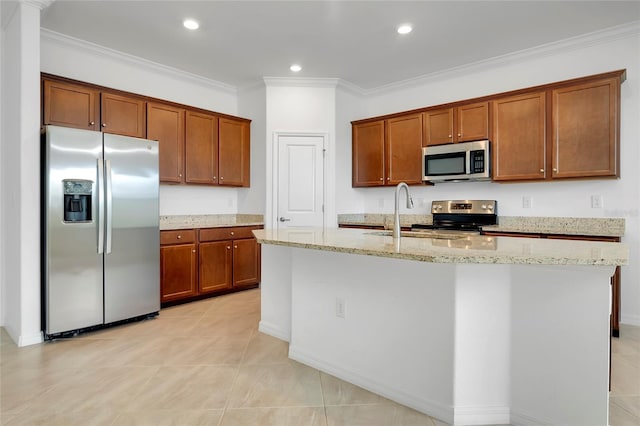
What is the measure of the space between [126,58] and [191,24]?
1.22 metres

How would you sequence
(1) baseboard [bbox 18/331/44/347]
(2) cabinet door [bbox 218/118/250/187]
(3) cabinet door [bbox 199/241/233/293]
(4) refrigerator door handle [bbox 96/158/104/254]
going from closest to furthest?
1. (1) baseboard [bbox 18/331/44/347]
2. (4) refrigerator door handle [bbox 96/158/104/254]
3. (3) cabinet door [bbox 199/241/233/293]
4. (2) cabinet door [bbox 218/118/250/187]

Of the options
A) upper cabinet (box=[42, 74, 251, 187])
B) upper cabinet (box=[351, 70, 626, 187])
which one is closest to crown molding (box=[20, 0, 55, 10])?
upper cabinet (box=[42, 74, 251, 187])

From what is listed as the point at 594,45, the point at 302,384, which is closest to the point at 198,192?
the point at 302,384

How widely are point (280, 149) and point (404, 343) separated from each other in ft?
10.9

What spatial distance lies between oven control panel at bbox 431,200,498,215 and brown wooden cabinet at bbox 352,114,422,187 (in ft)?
1.31

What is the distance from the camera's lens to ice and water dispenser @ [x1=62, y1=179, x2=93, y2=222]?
9.57 ft

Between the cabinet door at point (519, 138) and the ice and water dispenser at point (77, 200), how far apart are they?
392cm

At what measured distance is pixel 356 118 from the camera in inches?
204

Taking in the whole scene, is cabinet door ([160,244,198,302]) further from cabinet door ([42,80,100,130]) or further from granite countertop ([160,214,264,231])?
cabinet door ([42,80,100,130])

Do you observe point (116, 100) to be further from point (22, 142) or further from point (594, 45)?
point (594, 45)

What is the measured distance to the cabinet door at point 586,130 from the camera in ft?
10.4

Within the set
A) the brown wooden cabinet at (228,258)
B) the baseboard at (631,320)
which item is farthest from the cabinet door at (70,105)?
the baseboard at (631,320)

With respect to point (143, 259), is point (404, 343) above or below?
below

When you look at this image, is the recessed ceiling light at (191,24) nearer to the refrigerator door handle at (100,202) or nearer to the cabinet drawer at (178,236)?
the refrigerator door handle at (100,202)
